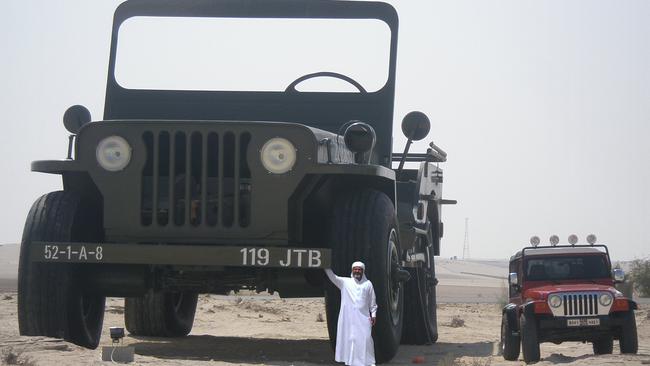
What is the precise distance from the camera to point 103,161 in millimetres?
9625

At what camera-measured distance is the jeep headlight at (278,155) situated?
947 centimetres

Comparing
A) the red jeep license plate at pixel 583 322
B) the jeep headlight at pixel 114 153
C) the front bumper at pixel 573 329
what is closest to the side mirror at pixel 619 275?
the front bumper at pixel 573 329

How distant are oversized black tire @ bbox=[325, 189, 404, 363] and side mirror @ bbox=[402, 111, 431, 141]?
1774 mm

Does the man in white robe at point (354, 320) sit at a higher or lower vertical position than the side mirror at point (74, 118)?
lower

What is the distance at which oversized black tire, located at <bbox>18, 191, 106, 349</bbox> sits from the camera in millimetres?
9656

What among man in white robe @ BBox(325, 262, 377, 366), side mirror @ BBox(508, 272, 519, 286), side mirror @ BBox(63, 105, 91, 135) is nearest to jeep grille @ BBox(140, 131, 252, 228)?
man in white robe @ BBox(325, 262, 377, 366)

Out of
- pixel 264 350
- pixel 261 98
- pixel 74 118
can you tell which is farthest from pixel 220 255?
pixel 264 350

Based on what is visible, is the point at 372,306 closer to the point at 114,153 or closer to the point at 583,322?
the point at 114,153

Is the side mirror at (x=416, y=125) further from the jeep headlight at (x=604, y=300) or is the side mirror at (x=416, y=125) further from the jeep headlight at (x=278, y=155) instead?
the jeep headlight at (x=604, y=300)

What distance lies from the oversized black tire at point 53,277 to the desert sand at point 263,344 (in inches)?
8.0

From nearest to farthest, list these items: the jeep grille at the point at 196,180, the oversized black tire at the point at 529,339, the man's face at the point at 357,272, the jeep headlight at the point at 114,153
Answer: the man's face at the point at 357,272
the jeep grille at the point at 196,180
the jeep headlight at the point at 114,153
the oversized black tire at the point at 529,339

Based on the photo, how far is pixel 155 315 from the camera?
13711 mm

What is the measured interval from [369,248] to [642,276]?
1157 inches

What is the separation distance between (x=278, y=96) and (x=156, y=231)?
9.14 ft
